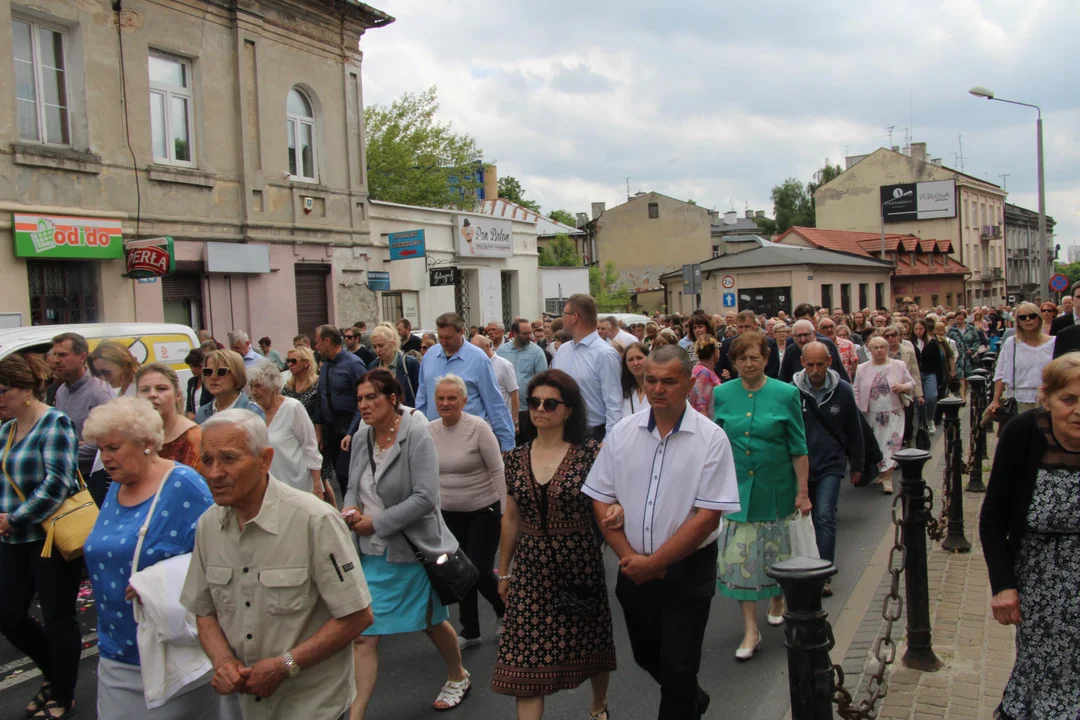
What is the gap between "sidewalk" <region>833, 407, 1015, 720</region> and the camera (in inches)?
176

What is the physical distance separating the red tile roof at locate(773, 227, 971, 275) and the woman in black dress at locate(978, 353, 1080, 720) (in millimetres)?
53361

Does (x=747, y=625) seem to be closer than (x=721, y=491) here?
No

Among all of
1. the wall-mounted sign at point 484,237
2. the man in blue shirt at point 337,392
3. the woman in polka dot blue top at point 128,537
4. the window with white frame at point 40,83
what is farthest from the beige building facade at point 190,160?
the woman in polka dot blue top at point 128,537

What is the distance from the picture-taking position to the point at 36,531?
4551 mm

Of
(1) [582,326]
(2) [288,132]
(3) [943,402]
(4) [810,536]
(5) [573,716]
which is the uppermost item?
(2) [288,132]

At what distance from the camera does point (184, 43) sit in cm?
1630

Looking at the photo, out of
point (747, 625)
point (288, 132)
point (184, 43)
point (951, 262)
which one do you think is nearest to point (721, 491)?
point (747, 625)

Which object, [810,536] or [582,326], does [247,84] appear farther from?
[810,536]

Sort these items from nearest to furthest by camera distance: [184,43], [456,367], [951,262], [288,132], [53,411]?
[53,411] < [456,367] < [184,43] < [288,132] < [951,262]

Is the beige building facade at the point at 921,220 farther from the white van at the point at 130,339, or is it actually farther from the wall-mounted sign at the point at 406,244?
the white van at the point at 130,339

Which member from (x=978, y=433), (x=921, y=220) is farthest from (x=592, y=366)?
(x=921, y=220)

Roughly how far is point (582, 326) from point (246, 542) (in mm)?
5071

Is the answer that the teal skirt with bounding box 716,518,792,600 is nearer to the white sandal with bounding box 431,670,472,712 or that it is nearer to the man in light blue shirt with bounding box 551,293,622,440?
the white sandal with bounding box 431,670,472,712

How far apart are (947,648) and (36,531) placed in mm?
4996
